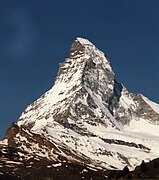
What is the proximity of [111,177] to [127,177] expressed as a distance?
1089 centimetres

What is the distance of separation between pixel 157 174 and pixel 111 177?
520 inches

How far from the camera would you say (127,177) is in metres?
138

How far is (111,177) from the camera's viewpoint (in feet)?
486

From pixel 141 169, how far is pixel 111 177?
8183 millimetres

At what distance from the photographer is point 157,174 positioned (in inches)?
5561

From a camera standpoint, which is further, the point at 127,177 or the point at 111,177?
the point at 111,177

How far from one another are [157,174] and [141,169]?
6.28m

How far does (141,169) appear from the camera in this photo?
146500mm
